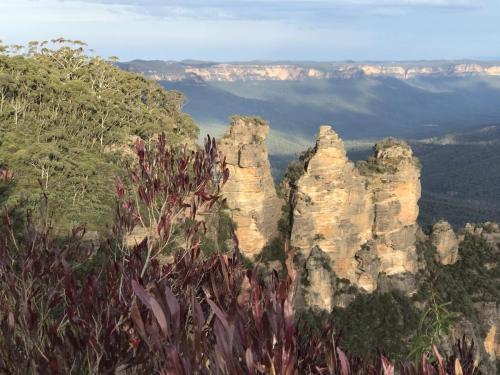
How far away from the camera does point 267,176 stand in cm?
4431

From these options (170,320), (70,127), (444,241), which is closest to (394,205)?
(444,241)

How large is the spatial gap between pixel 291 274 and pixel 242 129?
128 feet

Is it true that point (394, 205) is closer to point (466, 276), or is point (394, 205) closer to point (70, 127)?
point (466, 276)

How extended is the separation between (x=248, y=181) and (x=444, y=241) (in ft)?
80.6

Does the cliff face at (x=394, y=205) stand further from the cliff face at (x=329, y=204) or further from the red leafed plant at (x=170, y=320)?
the red leafed plant at (x=170, y=320)

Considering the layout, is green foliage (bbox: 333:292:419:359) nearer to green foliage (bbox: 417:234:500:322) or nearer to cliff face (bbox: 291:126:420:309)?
cliff face (bbox: 291:126:420:309)

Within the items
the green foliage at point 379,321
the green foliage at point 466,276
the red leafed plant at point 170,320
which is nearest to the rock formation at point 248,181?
the green foliage at point 379,321

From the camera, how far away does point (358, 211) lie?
152 ft

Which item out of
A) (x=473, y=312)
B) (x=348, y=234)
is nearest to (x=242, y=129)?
(x=348, y=234)

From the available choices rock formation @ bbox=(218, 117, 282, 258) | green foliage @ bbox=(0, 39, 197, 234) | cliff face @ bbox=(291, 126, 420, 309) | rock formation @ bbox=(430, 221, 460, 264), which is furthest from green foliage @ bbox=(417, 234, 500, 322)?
green foliage @ bbox=(0, 39, 197, 234)

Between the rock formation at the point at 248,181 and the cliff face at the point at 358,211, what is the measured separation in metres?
3.28

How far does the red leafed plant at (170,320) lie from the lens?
409 centimetres

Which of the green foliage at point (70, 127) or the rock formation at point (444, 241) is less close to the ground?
the green foliage at point (70, 127)

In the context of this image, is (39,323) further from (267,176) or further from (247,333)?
(267,176)
